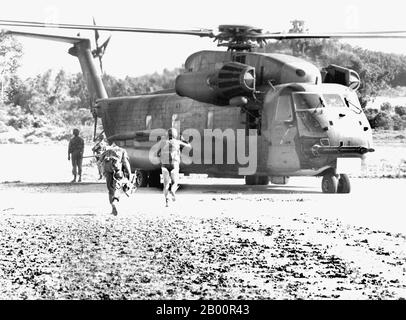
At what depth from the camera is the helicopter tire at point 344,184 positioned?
22.7 metres

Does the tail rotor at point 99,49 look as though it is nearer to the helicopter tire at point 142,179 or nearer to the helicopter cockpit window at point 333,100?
the helicopter tire at point 142,179

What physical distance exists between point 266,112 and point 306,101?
4.37 ft

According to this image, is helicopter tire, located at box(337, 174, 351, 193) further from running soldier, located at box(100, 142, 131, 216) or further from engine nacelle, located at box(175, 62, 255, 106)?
running soldier, located at box(100, 142, 131, 216)

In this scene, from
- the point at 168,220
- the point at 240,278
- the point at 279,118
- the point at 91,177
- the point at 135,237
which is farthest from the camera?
the point at 91,177

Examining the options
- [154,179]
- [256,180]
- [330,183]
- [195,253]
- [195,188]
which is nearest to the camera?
[195,253]

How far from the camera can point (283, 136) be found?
75.6 feet

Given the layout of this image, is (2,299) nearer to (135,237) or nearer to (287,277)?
(287,277)

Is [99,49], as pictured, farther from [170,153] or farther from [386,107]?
[386,107]

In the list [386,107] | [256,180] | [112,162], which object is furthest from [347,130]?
[386,107]

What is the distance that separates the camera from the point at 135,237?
13453 mm

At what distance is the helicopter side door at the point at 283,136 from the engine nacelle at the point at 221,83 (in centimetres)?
82

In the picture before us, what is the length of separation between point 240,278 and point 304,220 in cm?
642

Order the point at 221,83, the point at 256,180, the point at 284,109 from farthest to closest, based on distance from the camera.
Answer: the point at 256,180
the point at 221,83
the point at 284,109
